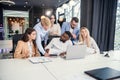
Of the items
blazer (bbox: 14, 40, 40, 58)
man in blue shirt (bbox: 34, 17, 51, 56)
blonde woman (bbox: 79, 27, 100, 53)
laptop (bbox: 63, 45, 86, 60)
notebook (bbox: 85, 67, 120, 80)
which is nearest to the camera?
notebook (bbox: 85, 67, 120, 80)

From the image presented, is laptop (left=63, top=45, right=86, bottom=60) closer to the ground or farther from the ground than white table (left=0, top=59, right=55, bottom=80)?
farther from the ground

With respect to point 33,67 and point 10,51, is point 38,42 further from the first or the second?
point 33,67

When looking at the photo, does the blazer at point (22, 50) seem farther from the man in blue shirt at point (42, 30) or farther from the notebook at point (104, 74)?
the notebook at point (104, 74)

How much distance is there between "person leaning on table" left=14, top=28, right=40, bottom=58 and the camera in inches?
87.1

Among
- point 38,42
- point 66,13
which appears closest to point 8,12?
point 66,13

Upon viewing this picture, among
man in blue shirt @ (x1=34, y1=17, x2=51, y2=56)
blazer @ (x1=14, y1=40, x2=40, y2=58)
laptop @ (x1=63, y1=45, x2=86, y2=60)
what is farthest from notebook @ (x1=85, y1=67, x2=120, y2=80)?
man in blue shirt @ (x1=34, y1=17, x2=51, y2=56)

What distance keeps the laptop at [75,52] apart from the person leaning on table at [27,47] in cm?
65

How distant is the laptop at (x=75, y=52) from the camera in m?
2.03

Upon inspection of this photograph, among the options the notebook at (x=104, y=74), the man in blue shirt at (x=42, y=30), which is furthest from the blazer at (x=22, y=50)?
the notebook at (x=104, y=74)

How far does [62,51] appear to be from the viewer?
98.8 inches

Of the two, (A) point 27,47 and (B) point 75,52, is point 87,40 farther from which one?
(A) point 27,47

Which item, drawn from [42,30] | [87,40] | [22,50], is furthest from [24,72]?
[87,40]

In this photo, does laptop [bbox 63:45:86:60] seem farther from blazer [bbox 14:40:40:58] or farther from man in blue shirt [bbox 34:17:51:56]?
man in blue shirt [bbox 34:17:51:56]

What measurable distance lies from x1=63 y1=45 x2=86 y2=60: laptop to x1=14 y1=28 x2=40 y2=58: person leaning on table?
65cm
